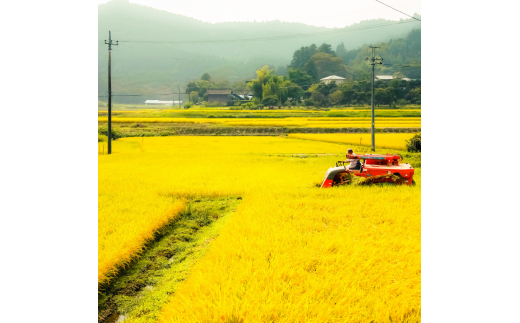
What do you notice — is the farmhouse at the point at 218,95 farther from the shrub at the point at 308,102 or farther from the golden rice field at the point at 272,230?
the shrub at the point at 308,102

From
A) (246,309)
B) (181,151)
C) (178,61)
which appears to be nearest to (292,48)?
(178,61)

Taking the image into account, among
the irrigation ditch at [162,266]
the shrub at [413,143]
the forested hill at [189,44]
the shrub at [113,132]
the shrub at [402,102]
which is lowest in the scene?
the irrigation ditch at [162,266]

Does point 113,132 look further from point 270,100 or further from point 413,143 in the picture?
point 413,143

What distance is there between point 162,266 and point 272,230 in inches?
38.4

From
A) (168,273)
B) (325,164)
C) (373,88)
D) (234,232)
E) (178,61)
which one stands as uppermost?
(178,61)

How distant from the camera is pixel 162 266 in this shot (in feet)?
10.1

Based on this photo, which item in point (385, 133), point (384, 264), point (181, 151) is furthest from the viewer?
point (181, 151)

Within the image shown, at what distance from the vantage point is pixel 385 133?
4.48 m

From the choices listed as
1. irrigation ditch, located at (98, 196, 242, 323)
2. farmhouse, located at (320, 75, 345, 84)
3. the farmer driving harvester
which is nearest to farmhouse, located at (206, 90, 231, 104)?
farmhouse, located at (320, 75, 345, 84)

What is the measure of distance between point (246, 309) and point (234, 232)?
1114 mm

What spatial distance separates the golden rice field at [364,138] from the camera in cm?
448

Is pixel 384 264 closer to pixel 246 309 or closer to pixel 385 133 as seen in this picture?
pixel 246 309

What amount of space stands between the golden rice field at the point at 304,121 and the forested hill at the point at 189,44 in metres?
0.41

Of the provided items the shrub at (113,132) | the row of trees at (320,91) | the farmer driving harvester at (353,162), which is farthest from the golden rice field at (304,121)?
the farmer driving harvester at (353,162)
